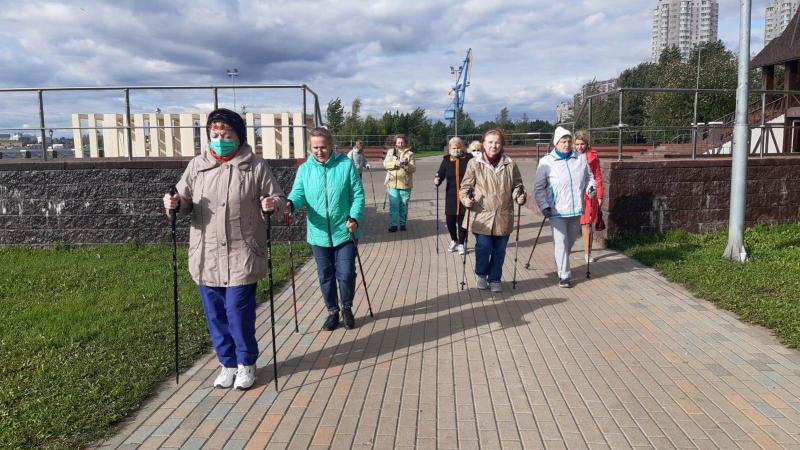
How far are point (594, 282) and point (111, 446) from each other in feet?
18.7

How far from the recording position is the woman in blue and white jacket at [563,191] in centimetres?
725

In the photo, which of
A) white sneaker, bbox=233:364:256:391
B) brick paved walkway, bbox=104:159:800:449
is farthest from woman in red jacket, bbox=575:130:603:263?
white sneaker, bbox=233:364:256:391

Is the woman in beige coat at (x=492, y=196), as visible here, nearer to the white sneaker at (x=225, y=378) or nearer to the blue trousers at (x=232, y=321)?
the blue trousers at (x=232, y=321)

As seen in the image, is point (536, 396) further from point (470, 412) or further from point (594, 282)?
point (594, 282)

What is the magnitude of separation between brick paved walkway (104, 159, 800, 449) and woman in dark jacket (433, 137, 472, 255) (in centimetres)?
253

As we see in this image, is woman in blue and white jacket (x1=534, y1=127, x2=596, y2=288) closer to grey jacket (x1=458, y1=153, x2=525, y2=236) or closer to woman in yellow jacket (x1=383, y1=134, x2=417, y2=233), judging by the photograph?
grey jacket (x1=458, y1=153, x2=525, y2=236)

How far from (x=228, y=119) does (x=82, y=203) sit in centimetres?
700

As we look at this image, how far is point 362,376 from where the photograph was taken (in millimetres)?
4672

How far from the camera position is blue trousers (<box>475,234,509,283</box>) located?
7.09m

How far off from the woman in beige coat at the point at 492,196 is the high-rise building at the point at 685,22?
84418 mm

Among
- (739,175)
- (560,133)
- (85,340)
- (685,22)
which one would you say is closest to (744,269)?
(739,175)

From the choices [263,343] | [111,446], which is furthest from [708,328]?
[111,446]

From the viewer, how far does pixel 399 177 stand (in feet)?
37.8

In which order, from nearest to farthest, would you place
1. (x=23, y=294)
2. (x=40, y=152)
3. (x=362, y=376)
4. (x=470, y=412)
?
(x=470, y=412) < (x=362, y=376) < (x=23, y=294) < (x=40, y=152)
